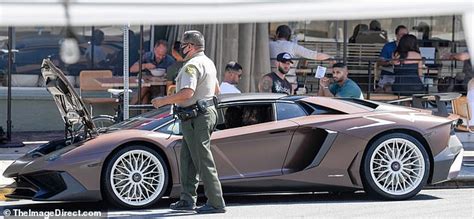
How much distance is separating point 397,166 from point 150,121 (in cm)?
243

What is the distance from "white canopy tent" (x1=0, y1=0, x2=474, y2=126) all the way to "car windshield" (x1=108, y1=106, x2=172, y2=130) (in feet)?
13.3

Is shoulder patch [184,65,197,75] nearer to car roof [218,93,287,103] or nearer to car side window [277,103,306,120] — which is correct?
car roof [218,93,287,103]

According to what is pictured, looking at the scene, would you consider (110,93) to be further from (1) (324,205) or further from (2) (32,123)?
(1) (324,205)

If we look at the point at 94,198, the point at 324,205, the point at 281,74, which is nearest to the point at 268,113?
the point at 324,205

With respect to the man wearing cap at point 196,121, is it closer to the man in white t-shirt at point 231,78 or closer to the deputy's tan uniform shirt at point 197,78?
the deputy's tan uniform shirt at point 197,78

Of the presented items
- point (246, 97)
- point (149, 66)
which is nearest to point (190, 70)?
point (246, 97)

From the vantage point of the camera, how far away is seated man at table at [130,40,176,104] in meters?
12.7

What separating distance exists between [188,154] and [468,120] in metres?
4.93

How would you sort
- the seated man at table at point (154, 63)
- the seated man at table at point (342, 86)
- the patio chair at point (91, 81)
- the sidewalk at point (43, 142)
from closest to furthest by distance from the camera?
1. the sidewalk at point (43, 142)
2. the seated man at table at point (342, 86)
3. the seated man at table at point (154, 63)
4. the patio chair at point (91, 81)

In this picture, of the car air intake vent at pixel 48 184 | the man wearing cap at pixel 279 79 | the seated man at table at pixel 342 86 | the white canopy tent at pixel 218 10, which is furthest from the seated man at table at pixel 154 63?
the white canopy tent at pixel 218 10

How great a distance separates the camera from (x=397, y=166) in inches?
340

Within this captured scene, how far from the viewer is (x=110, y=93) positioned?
41.7 feet

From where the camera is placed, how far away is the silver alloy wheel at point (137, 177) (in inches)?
320

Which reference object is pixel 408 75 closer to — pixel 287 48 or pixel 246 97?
pixel 287 48
